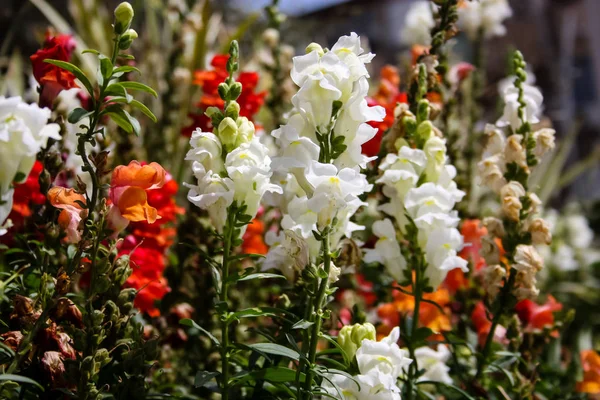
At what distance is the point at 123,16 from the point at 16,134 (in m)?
0.15

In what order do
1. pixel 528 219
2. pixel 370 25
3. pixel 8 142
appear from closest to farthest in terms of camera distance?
pixel 8 142, pixel 528 219, pixel 370 25

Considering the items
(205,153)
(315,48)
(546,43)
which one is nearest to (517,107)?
(315,48)

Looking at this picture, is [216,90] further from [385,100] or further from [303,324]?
[303,324]

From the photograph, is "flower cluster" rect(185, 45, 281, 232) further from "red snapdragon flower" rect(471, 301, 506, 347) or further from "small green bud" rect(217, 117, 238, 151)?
"red snapdragon flower" rect(471, 301, 506, 347)

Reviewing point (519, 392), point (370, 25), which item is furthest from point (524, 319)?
point (370, 25)

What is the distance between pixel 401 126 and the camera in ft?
2.88

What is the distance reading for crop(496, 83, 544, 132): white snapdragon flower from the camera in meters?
0.94

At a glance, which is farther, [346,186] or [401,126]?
[401,126]

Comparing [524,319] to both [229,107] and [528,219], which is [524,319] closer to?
[528,219]

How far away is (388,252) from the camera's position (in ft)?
2.89

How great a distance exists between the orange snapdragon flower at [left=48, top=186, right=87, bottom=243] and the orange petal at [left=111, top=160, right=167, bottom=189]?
0.05 metres

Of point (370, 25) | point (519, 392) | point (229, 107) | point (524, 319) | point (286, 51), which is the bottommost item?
point (519, 392)

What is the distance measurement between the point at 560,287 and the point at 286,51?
1.49 metres

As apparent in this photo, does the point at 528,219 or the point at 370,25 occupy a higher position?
the point at 370,25
